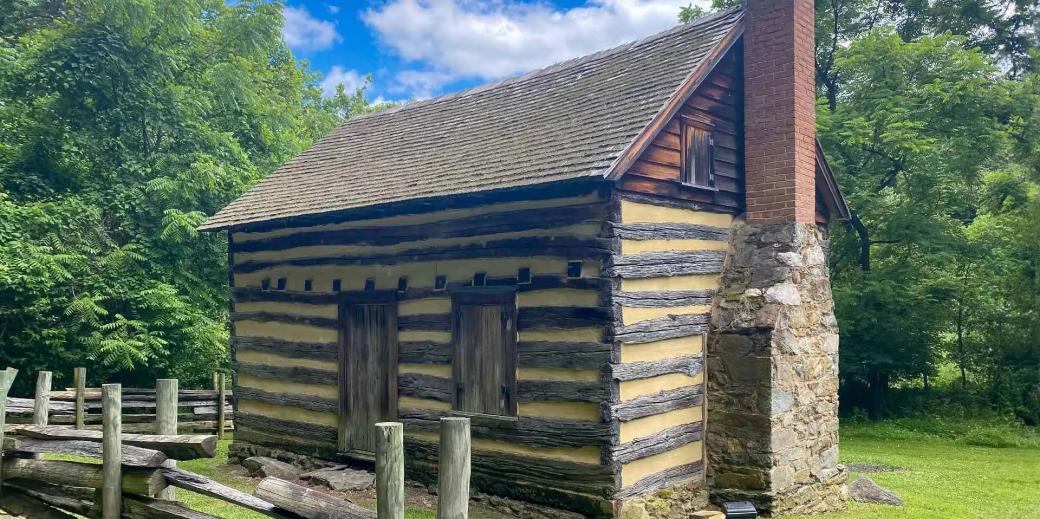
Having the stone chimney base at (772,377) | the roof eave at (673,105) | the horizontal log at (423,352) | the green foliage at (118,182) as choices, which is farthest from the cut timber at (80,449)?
the green foliage at (118,182)

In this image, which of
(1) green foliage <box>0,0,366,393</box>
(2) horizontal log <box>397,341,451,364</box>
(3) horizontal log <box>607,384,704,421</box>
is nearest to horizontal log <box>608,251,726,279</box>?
(3) horizontal log <box>607,384,704,421</box>

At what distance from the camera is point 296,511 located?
205 inches

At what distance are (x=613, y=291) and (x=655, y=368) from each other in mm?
1165

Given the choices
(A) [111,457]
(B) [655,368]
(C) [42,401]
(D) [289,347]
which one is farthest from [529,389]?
(C) [42,401]

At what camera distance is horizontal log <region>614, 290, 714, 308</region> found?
26.7ft

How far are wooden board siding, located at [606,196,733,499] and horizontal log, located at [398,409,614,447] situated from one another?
0.21m

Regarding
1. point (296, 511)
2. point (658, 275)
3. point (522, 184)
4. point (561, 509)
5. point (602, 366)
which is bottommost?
point (561, 509)

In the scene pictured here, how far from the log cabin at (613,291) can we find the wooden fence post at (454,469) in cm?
361

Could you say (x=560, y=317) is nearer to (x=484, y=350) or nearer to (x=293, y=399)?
(x=484, y=350)

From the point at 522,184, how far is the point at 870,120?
479 inches

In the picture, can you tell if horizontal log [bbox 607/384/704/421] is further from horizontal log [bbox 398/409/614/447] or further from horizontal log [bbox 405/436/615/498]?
horizontal log [bbox 405/436/615/498]

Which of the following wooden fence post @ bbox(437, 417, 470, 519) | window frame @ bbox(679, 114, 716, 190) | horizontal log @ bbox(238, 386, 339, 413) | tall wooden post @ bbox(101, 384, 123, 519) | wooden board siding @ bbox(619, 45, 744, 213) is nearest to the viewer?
wooden fence post @ bbox(437, 417, 470, 519)

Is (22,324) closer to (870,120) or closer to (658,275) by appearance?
(658,275)

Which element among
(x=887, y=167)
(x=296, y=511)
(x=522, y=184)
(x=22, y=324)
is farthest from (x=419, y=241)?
(x=887, y=167)
